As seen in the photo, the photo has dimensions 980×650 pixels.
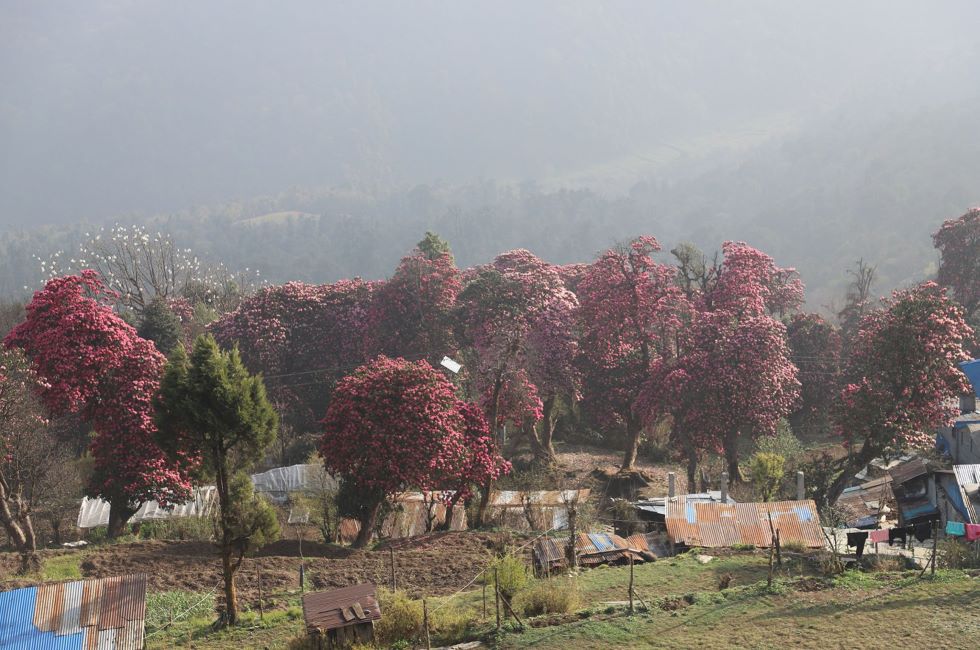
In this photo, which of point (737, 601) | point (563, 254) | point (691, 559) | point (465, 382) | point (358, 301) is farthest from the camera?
point (563, 254)

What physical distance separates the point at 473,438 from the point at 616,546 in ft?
22.2

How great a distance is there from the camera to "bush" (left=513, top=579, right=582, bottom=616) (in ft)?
55.2

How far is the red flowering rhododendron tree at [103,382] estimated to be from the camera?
23.4m

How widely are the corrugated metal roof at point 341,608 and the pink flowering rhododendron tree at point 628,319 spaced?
18.8m

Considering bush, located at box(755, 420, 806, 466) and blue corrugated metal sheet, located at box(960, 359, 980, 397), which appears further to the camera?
bush, located at box(755, 420, 806, 466)

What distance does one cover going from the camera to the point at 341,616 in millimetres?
14969

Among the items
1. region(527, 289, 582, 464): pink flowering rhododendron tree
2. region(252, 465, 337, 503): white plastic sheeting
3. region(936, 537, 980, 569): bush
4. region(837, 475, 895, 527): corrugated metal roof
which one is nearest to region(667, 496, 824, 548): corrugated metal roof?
region(936, 537, 980, 569): bush

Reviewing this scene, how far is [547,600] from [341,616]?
4.17 meters

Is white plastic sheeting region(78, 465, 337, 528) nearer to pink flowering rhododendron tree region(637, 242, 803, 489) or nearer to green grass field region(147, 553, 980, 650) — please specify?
green grass field region(147, 553, 980, 650)

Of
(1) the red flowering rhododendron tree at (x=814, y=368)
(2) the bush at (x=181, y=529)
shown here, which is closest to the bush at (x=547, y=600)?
(2) the bush at (x=181, y=529)

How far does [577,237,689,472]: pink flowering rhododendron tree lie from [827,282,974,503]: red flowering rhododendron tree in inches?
321

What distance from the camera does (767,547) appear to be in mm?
21531

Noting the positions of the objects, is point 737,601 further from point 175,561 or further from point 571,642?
point 175,561

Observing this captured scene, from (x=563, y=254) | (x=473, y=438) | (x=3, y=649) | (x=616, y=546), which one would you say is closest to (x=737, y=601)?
(x=616, y=546)
